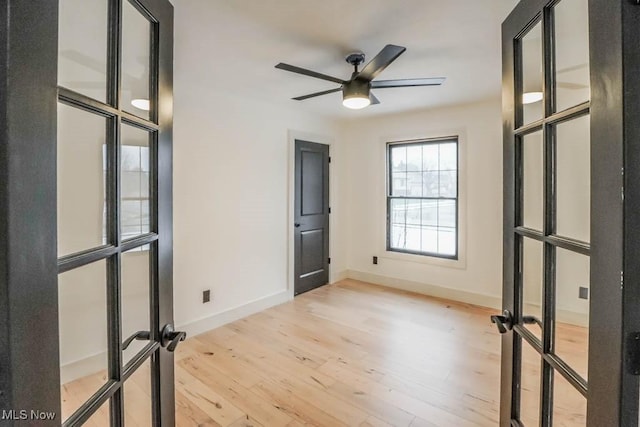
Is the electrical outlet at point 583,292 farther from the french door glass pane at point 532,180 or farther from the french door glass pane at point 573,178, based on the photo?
the french door glass pane at point 532,180

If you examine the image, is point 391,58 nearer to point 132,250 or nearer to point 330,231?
point 132,250

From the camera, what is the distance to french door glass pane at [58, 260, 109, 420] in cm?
66

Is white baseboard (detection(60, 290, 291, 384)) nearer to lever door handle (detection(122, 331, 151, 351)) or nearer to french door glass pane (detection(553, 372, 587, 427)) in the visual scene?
lever door handle (detection(122, 331, 151, 351))

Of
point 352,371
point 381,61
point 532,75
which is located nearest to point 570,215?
point 532,75

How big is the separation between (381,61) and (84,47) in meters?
1.71

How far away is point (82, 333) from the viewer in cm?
77

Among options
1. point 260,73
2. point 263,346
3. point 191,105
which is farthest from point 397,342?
point 191,105

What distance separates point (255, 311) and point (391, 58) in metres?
3.00

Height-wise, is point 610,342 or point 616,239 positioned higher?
point 616,239

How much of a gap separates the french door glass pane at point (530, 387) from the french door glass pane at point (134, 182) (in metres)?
1.32

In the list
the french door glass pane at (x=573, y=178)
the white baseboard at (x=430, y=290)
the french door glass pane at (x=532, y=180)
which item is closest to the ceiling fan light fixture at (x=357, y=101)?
the french door glass pane at (x=532, y=180)

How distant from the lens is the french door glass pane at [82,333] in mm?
659

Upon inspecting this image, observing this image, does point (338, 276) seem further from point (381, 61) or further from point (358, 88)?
point (381, 61)

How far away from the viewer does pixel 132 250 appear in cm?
93
